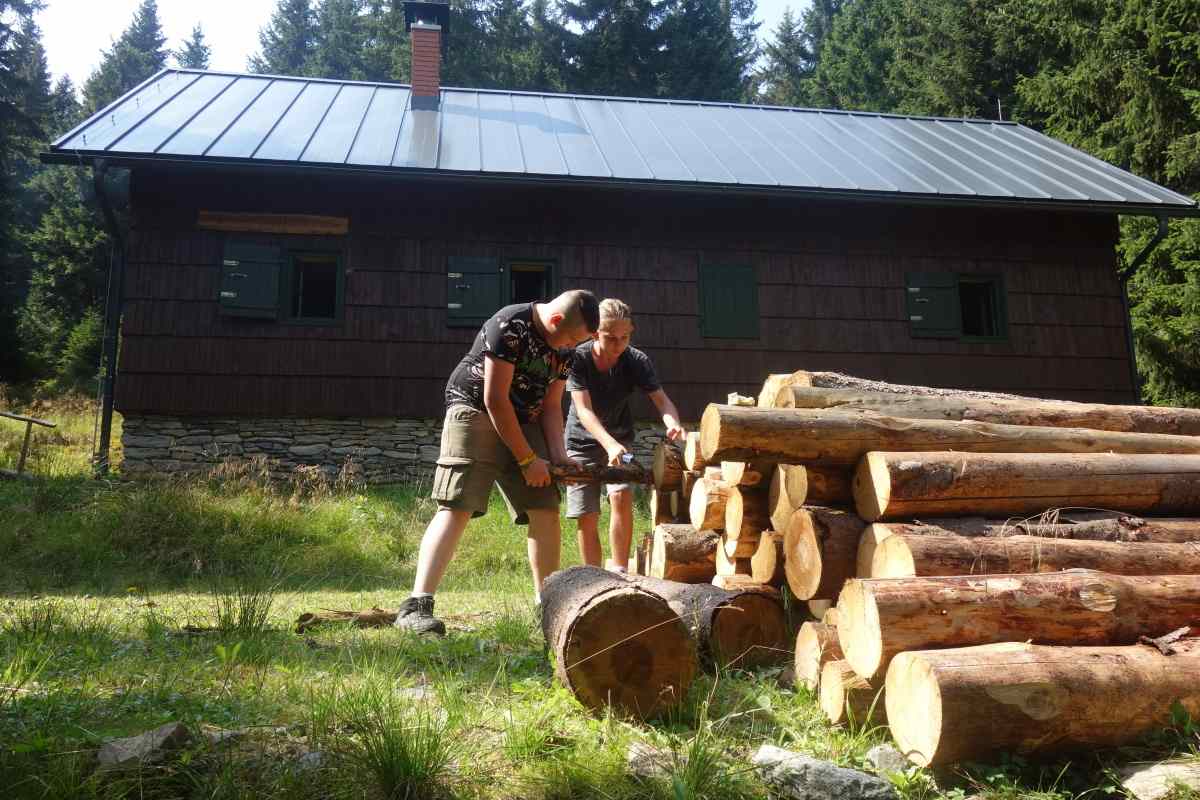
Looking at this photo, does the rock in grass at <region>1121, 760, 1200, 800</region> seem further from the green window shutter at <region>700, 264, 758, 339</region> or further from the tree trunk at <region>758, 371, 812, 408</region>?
the green window shutter at <region>700, 264, 758, 339</region>

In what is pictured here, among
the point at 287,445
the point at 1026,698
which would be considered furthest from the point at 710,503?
the point at 287,445

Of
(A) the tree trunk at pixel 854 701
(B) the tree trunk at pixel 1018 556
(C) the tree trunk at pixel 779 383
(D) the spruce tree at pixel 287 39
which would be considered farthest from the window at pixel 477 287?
(D) the spruce tree at pixel 287 39

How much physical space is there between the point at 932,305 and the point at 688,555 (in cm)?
821

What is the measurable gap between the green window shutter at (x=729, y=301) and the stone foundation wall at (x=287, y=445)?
12.4 ft

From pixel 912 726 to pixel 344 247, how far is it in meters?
9.33

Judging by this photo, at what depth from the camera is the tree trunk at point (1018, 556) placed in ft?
9.18

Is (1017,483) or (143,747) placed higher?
(1017,483)

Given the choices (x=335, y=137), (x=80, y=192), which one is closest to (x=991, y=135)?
(x=335, y=137)

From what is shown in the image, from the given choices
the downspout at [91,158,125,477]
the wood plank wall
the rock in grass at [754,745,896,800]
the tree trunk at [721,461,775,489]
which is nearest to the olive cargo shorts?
the tree trunk at [721,461,775,489]

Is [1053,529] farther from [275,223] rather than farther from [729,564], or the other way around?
[275,223]

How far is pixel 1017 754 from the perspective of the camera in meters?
2.31

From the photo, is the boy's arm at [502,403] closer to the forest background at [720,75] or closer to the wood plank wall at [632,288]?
the wood plank wall at [632,288]

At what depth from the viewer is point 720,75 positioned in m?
27.8

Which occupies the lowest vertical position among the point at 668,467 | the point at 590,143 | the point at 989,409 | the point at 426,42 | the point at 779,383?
the point at 668,467
